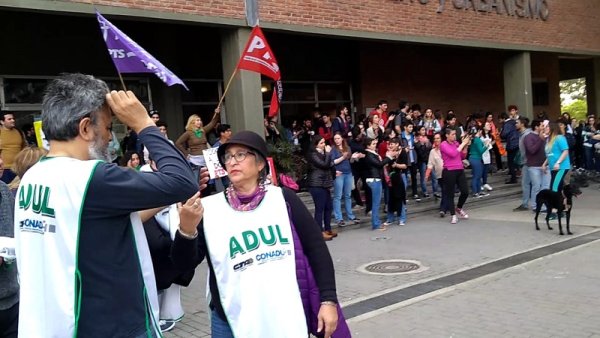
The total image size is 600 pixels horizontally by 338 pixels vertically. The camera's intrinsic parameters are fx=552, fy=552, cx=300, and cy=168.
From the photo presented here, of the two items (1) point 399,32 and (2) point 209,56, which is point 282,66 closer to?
(2) point 209,56

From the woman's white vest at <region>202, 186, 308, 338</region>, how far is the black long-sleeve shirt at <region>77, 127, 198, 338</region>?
0.70 m

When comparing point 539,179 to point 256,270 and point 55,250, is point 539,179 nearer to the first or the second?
point 256,270

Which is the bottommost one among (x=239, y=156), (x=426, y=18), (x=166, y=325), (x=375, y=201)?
(x=166, y=325)

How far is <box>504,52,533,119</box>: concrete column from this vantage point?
18.0 meters

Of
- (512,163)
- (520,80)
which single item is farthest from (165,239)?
(520,80)

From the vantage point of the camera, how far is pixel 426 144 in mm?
13070

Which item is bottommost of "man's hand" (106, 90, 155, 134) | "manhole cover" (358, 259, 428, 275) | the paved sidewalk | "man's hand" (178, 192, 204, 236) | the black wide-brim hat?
the paved sidewalk

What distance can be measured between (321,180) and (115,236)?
25.5ft

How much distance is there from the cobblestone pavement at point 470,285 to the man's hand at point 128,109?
12.1 feet

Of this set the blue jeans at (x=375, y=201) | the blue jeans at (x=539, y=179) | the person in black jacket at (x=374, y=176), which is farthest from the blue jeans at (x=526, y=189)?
the blue jeans at (x=375, y=201)

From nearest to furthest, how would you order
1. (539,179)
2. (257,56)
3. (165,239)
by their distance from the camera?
(165,239) < (257,56) < (539,179)

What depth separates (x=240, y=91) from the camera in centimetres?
1112

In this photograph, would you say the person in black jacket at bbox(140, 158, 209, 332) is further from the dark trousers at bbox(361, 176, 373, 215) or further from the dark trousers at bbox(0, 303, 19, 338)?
the dark trousers at bbox(361, 176, 373, 215)

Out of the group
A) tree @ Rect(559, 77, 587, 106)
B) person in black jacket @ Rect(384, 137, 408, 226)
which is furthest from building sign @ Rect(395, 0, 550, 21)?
tree @ Rect(559, 77, 587, 106)
